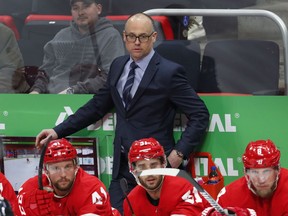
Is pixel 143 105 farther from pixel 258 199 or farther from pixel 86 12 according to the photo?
pixel 258 199

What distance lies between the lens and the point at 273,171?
6906 mm

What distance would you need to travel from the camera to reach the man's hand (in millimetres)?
7957

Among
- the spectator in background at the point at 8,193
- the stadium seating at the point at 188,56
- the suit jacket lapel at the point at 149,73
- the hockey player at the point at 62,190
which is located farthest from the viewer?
the stadium seating at the point at 188,56

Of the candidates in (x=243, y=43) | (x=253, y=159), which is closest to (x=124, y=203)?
(x=253, y=159)

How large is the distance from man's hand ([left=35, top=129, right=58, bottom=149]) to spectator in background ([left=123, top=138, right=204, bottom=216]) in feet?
2.66

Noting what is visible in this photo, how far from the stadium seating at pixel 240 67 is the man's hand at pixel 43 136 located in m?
1.03

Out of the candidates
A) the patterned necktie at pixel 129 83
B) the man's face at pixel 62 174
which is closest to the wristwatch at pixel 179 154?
the patterned necktie at pixel 129 83

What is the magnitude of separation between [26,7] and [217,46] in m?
1.39

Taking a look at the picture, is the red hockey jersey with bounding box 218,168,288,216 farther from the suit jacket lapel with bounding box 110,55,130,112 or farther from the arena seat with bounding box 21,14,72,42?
the arena seat with bounding box 21,14,72,42

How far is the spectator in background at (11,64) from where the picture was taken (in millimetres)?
8383

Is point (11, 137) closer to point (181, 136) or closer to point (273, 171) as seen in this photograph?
point (181, 136)

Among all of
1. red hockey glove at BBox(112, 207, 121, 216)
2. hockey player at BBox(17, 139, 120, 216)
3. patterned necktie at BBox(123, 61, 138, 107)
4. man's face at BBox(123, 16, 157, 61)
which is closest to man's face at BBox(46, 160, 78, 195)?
hockey player at BBox(17, 139, 120, 216)

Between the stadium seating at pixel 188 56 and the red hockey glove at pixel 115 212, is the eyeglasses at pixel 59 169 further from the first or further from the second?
the stadium seating at pixel 188 56

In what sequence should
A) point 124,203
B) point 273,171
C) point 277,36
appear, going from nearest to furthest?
1. point 273,171
2. point 124,203
3. point 277,36
